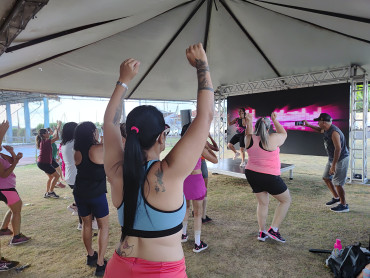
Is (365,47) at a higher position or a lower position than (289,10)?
lower

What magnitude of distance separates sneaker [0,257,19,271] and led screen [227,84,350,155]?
7.24 meters

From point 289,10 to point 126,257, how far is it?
4.84 m

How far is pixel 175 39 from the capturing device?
601 cm

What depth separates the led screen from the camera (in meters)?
7.54

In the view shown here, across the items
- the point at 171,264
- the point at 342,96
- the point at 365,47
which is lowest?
the point at 171,264

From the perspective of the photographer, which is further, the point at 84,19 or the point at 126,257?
the point at 84,19

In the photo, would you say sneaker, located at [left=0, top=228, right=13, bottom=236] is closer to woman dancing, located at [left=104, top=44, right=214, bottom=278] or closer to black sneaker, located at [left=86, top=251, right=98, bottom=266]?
black sneaker, located at [left=86, top=251, right=98, bottom=266]

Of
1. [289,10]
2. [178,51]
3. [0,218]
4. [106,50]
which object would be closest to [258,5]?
[289,10]

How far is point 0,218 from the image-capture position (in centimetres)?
509

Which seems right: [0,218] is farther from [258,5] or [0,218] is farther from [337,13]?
[337,13]

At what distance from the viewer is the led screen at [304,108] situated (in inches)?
297

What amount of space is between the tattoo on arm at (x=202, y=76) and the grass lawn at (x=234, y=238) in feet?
8.60

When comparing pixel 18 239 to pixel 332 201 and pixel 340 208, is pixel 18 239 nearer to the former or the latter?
pixel 340 208

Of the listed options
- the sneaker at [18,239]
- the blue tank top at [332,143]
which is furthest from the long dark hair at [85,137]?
the blue tank top at [332,143]
